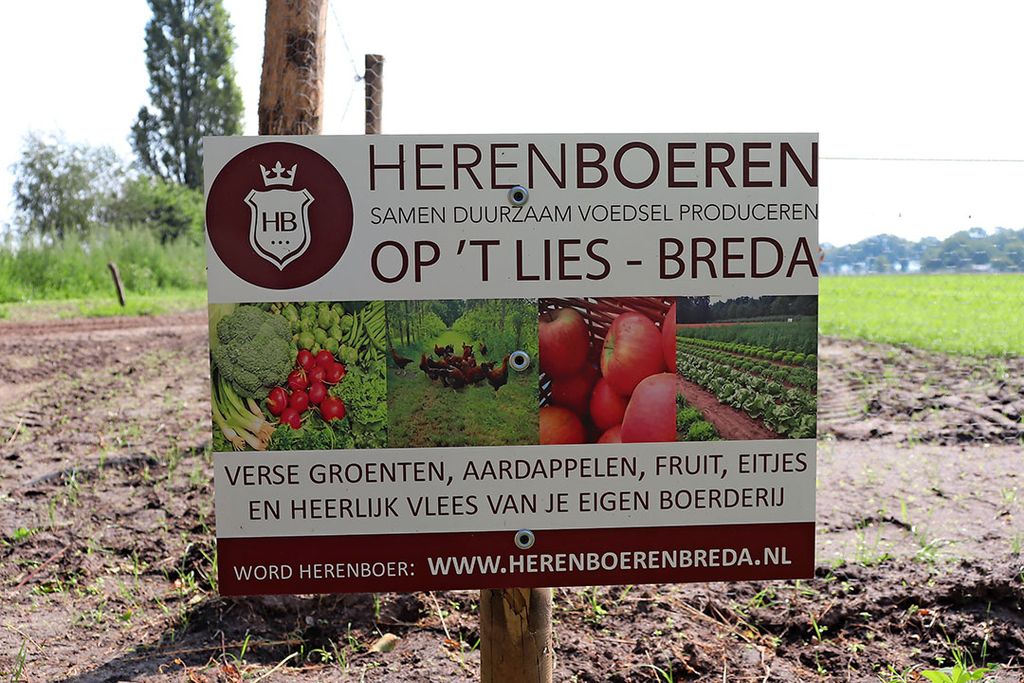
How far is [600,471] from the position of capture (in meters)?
1.93

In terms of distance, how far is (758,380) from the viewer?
191cm

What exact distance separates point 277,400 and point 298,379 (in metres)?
0.07

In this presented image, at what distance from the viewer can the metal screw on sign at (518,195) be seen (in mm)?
1885

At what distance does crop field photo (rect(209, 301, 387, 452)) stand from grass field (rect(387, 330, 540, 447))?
4 cm

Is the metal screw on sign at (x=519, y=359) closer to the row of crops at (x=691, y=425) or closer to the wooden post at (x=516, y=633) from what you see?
the row of crops at (x=691, y=425)

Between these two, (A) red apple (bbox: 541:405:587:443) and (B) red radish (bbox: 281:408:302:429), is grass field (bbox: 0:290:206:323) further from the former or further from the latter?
(A) red apple (bbox: 541:405:587:443)

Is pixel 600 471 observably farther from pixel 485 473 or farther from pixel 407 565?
pixel 407 565

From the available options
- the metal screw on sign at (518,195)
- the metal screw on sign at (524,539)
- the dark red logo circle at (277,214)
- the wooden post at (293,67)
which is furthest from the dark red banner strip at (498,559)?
the wooden post at (293,67)

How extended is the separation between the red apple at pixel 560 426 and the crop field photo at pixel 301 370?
357 mm

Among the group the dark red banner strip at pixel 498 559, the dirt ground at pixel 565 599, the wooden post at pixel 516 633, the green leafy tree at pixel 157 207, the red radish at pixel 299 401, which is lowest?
the dirt ground at pixel 565 599

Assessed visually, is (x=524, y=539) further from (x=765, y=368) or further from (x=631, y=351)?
(x=765, y=368)

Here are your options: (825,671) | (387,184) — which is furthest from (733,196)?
(825,671)

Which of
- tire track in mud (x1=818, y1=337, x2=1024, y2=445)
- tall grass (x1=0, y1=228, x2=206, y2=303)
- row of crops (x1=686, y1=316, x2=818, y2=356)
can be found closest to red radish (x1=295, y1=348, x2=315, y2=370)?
row of crops (x1=686, y1=316, x2=818, y2=356)

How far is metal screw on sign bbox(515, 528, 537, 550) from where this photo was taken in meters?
1.95
